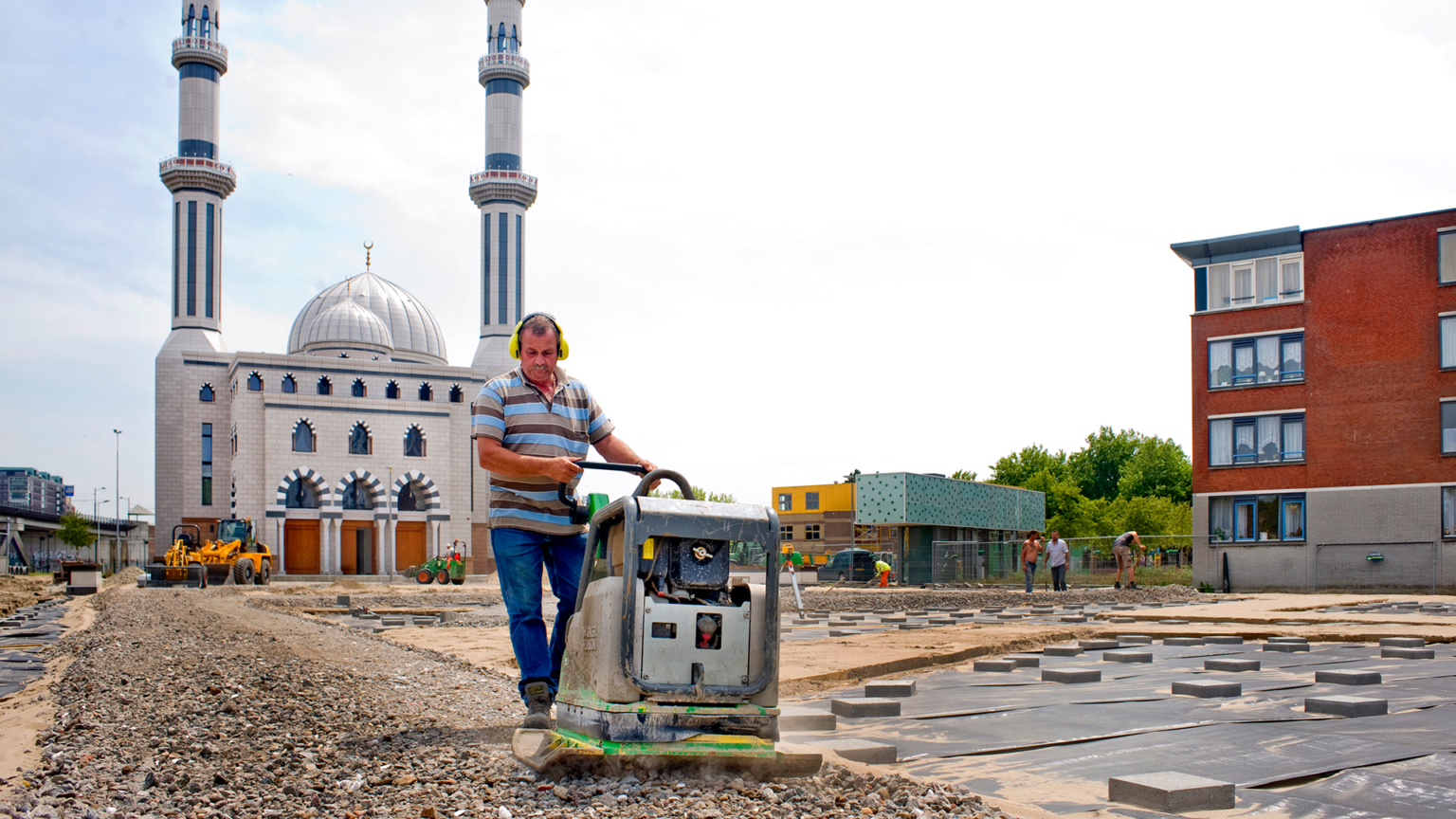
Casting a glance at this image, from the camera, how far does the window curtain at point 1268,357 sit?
3300 cm

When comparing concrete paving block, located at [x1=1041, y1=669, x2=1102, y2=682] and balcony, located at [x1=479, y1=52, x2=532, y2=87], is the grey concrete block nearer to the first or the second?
concrete paving block, located at [x1=1041, y1=669, x2=1102, y2=682]

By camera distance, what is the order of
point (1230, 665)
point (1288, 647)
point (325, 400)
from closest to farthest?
point (1230, 665), point (1288, 647), point (325, 400)

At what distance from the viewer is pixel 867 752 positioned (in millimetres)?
4461

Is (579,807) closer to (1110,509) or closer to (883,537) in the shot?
(883,537)

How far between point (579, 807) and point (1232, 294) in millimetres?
34905

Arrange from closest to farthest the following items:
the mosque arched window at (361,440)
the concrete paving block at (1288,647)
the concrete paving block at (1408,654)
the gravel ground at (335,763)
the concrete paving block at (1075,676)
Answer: the gravel ground at (335,763) < the concrete paving block at (1075,676) < the concrete paving block at (1408,654) < the concrete paving block at (1288,647) < the mosque arched window at (361,440)

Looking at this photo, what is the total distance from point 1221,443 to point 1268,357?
9.79 feet

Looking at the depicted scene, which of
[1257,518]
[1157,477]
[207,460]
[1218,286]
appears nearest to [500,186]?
[207,460]

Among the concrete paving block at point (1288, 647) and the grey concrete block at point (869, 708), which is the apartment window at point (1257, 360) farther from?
the grey concrete block at point (869, 708)

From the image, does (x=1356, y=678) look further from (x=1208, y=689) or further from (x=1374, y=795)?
(x=1374, y=795)

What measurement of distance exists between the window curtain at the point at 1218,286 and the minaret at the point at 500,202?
41.3 m

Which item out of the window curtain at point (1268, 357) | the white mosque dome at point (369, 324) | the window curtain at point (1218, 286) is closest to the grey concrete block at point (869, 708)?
the window curtain at point (1268, 357)

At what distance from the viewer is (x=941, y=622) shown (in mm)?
14242

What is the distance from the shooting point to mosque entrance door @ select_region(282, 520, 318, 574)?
56.0m
